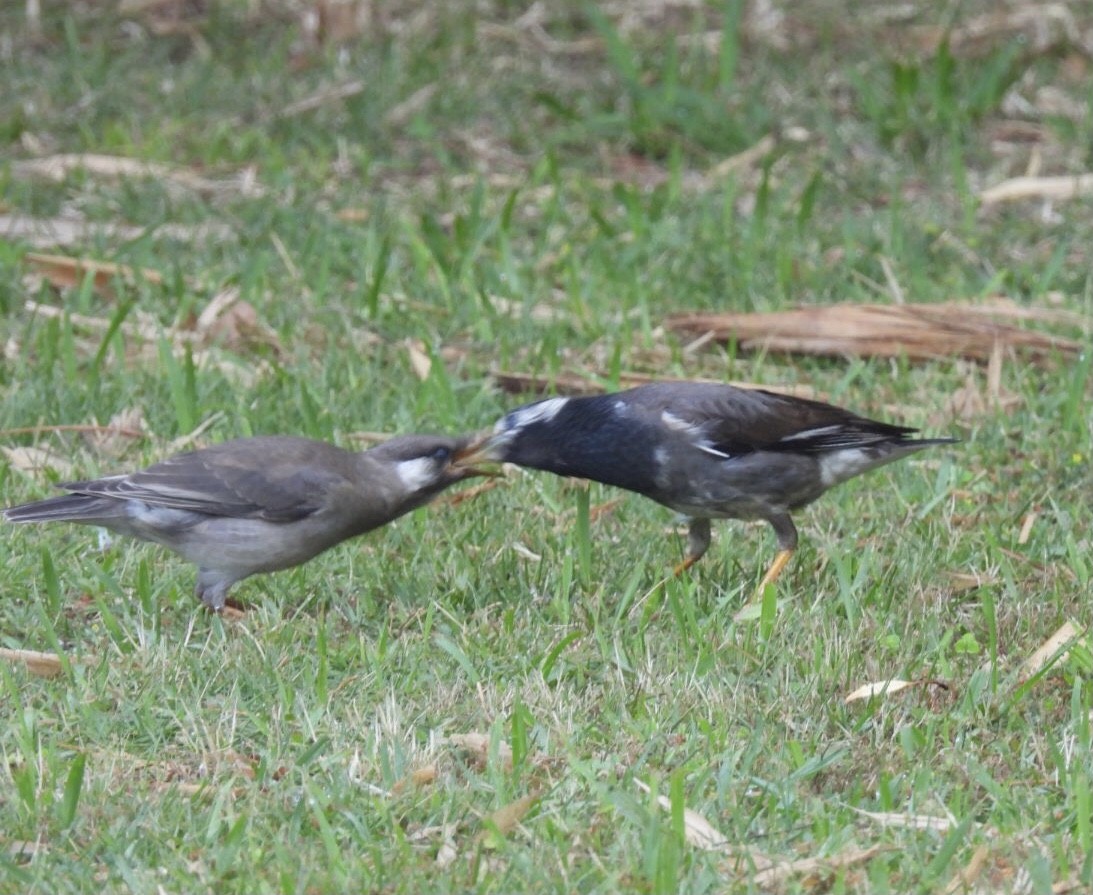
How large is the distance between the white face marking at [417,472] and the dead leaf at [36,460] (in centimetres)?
153

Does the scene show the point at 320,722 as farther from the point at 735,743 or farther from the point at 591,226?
the point at 591,226

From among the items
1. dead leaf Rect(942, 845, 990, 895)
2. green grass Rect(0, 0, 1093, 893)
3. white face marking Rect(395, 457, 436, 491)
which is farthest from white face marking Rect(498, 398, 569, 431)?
dead leaf Rect(942, 845, 990, 895)

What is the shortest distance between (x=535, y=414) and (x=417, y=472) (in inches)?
19.4

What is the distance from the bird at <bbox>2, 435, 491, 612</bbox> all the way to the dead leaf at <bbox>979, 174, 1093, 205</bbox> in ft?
16.9

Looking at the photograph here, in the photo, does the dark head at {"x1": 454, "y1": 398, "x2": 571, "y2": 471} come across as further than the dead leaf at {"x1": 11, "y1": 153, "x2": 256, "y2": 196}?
No

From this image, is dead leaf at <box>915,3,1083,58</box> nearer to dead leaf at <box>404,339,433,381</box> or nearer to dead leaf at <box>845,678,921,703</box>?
dead leaf at <box>404,339,433,381</box>

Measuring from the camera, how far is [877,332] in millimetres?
8531

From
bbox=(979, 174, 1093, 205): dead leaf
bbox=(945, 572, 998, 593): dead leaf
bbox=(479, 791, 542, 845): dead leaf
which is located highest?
bbox=(479, 791, 542, 845): dead leaf

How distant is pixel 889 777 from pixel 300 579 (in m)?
2.49

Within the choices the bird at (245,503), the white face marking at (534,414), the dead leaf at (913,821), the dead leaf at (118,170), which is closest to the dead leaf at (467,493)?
the white face marking at (534,414)

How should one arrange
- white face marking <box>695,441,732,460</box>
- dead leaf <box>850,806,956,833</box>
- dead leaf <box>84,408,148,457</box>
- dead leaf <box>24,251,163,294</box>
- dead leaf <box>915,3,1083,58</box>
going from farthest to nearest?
1. dead leaf <box>915,3,1083,58</box>
2. dead leaf <box>24,251,163,294</box>
3. dead leaf <box>84,408,148,457</box>
4. white face marking <box>695,441,732,460</box>
5. dead leaf <box>850,806,956,833</box>

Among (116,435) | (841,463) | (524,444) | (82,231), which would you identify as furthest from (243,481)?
(82,231)

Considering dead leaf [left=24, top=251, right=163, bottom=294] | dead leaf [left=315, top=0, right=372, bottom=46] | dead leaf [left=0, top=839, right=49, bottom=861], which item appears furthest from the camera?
dead leaf [left=315, top=0, right=372, bottom=46]

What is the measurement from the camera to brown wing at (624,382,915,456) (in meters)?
6.53
